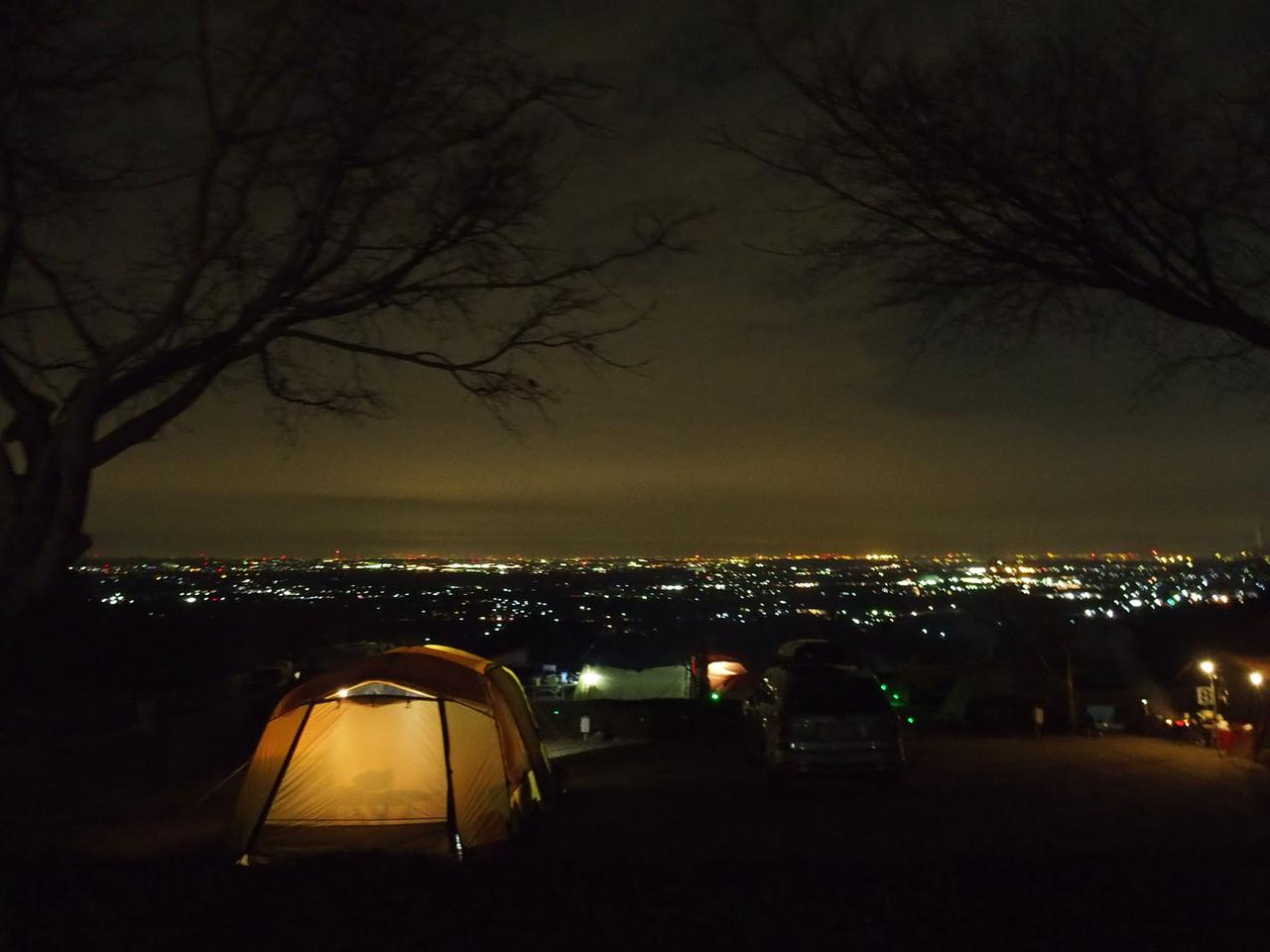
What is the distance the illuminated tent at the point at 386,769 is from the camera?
12.1 metres

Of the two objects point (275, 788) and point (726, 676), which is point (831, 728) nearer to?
point (275, 788)

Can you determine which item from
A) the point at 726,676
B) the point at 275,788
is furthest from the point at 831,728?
the point at 726,676

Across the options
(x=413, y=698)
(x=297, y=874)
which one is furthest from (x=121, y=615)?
(x=297, y=874)

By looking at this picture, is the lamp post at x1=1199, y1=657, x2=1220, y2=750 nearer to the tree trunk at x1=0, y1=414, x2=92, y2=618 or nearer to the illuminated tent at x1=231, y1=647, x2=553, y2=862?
the illuminated tent at x1=231, y1=647, x2=553, y2=862

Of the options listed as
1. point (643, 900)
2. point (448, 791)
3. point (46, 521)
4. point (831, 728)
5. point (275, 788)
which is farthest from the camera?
point (831, 728)

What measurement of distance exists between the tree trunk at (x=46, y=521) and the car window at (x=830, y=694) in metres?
9.03

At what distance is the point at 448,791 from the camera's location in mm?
12219

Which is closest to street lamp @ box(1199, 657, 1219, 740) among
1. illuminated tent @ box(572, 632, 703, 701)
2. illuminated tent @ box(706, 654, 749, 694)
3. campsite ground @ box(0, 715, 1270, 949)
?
campsite ground @ box(0, 715, 1270, 949)

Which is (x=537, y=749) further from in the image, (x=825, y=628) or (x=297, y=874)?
(x=825, y=628)

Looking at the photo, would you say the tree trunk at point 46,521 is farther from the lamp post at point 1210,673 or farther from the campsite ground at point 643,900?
the lamp post at point 1210,673

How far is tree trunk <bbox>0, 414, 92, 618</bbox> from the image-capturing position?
7.91 meters

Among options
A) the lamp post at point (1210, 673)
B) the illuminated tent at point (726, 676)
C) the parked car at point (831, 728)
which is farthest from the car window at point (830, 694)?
the illuminated tent at point (726, 676)

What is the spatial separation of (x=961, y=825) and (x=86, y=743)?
11.2 m

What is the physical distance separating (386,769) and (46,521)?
5.35 metres
